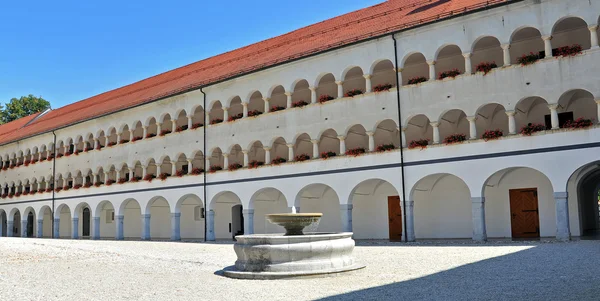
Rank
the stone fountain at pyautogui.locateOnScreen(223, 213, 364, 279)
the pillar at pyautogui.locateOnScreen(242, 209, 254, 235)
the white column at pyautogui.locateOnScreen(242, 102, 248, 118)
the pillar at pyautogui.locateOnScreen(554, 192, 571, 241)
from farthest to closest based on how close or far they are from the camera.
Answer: the white column at pyautogui.locateOnScreen(242, 102, 248, 118) < the pillar at pyautogui.locateOnScreen(242, 209, 254, 235) < the pillar at pyautogui.locateOnScreen(554, 192, 571, 241) < the stone fountain at pyautogui.locateOnScreen(223, 213, 364, 279)

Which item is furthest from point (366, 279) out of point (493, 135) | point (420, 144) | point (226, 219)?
point (226, 219)

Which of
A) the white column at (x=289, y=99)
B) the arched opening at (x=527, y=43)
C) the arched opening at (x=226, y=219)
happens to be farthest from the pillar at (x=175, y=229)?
the arched opening at (x=527, y=43)

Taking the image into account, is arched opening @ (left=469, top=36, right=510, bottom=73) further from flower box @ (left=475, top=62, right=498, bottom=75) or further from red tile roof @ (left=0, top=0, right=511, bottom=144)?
flower box @ (left=475, top=62, right=498, bottom=75)

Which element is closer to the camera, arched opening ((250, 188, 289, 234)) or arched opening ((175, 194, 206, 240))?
arched opening ((250, 188, 289, 234))

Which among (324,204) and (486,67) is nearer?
(486,67)

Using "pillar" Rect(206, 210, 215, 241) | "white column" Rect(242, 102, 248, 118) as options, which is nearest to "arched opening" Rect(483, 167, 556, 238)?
"white column" Rect(242, 102, 248, 118)

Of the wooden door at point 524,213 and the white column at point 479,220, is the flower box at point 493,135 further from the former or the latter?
the wooden door at point 524,213

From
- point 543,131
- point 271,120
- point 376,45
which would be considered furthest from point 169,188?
point 543,131

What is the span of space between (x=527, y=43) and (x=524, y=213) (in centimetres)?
733

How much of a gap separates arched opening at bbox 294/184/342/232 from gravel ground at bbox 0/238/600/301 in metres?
12.7

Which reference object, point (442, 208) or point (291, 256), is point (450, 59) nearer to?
point (442, 208)

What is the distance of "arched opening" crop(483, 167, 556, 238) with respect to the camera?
25188mm

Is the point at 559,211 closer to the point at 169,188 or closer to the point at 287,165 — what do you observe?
the point at 287,165

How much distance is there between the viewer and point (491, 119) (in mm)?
26469
